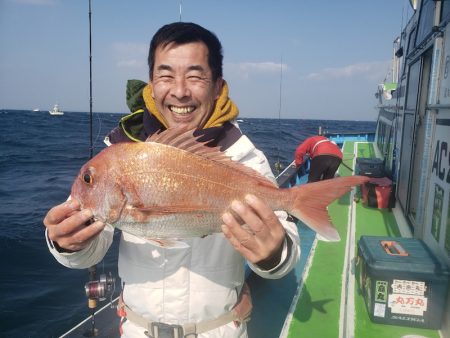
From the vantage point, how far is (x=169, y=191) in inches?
71.7

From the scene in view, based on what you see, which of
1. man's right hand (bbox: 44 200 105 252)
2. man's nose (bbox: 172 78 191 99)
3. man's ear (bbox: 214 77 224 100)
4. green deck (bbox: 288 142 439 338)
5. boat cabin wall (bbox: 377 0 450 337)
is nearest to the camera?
man's right hand (bbox: 44 200 105 252)

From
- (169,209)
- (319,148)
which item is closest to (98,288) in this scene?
(169,209)

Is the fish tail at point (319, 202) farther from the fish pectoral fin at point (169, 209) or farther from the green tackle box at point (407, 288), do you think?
the green tackle box at point (407, 288)

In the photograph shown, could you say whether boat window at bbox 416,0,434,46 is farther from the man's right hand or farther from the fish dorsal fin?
the man's right hand

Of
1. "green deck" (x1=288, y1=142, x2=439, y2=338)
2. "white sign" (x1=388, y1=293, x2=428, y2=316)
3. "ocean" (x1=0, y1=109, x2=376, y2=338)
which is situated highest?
"white sign" (x1=388, y1=293, x2=428, y2=316)

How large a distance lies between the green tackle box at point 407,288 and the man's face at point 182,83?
2229 mm

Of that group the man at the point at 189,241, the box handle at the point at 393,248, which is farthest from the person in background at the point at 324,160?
the man at the point at 189,241

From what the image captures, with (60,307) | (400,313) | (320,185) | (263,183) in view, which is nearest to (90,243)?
(263,183)

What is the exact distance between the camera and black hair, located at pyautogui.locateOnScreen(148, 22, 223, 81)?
208cm

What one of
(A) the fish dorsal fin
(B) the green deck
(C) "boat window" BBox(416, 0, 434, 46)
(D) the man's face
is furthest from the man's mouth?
(C) "boat window" BBox(416, 0, 434, 46)

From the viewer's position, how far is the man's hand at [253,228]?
68.1 inches

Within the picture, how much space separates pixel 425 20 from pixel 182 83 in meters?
4.47

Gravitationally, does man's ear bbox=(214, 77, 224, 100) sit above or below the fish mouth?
above

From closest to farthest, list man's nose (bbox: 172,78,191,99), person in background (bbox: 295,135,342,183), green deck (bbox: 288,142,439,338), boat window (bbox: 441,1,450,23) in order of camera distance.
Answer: man's nose (bbox: 172,78,191,99) → green deck (bbox: 288,142,439,338) → boat window (bbox: 441,1,450,23) → person in background (bbox: 295,135,342,183)
